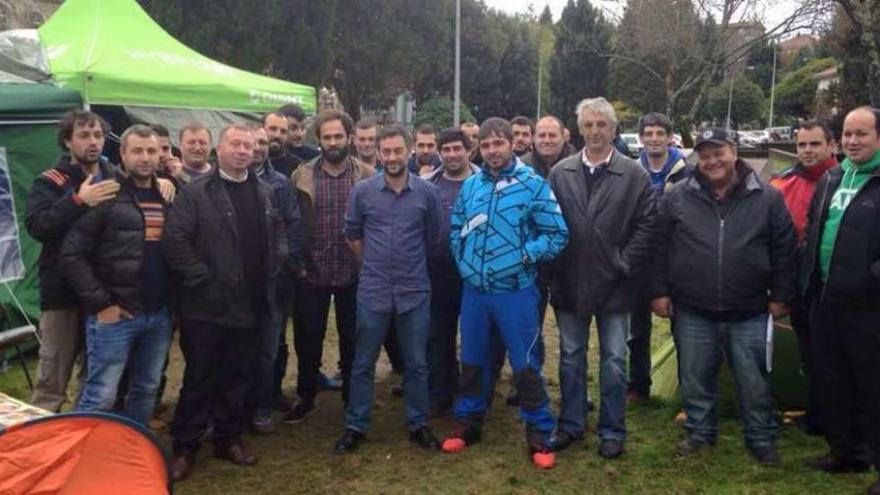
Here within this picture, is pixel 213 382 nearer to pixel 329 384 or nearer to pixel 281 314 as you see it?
pixel 281 314

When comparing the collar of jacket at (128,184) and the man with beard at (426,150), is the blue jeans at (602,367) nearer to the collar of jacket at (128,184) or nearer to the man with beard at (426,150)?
the man with beard at (426,150)

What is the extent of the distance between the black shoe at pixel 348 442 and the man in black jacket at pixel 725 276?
1945mm

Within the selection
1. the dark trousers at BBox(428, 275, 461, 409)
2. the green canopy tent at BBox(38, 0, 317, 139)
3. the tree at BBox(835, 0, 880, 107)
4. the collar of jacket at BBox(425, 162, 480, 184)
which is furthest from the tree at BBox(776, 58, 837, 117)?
the dark trousers at BBox(428, 275, 461, 409)

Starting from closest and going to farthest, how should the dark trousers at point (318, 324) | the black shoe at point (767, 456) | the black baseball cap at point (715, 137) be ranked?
the black baseball cap at point (715, 137)
the black shoe at point (767, 456)
the dark trousers at point (318, 324)

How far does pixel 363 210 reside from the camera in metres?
4.99

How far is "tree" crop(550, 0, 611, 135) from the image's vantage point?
44031mm

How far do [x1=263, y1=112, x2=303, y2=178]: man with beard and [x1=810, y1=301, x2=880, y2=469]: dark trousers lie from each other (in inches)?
140

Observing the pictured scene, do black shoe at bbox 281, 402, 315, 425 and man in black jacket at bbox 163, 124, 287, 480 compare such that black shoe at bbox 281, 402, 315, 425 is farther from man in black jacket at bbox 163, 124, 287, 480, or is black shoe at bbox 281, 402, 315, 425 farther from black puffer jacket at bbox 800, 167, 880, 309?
black puffer jacket at bbox 800, 167, 880, 309

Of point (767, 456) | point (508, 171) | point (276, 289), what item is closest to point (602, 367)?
point (767, 456)

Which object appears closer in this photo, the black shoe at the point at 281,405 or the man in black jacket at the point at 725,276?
the man in black jacket at the point at 725,276

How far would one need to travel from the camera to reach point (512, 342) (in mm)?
4785

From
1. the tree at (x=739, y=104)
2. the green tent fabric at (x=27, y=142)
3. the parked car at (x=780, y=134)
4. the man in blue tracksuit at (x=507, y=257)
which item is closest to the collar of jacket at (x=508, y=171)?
the man in blue tracksuit at (x=507, y=257)

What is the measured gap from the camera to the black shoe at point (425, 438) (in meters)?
5.11

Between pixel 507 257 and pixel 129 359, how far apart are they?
2.16 m
